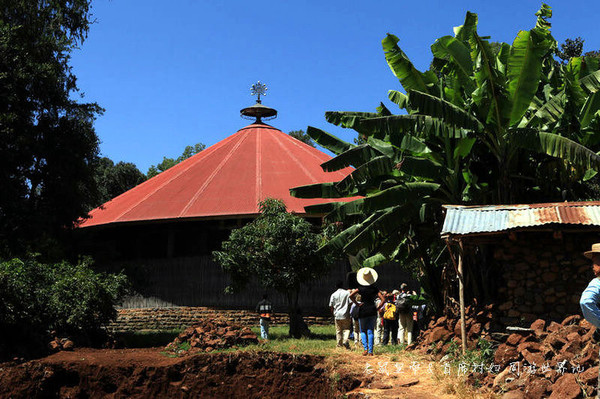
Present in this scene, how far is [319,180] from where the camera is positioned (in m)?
27.0

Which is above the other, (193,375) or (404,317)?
(404,317)

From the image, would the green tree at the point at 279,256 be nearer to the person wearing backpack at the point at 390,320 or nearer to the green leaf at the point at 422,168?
the person wearing backpack at the point at 390,320

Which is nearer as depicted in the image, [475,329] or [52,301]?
[475,329]

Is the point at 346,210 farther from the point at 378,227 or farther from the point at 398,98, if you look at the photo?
the point at 398,98

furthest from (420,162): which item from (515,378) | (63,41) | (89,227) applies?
(89,227)

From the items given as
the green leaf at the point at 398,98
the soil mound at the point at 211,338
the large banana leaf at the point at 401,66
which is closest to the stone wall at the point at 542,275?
the large banana leaf at the point at 401,66

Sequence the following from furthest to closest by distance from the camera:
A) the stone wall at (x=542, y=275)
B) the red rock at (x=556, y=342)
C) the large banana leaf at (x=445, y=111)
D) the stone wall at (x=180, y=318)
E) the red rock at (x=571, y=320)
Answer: the stone wall at (x=180, y=318)
the large banana leaf at (x=445, y=111)
the stone wall at (x=542, y=275)
the red rock at (x=571, y=320)
the red rock at (x=556, y=342)

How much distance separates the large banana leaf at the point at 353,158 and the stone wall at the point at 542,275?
406cm

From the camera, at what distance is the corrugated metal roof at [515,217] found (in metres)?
11.1

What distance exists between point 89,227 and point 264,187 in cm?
684

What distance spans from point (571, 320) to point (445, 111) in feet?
15.0

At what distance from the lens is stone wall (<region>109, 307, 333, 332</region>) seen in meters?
22.9

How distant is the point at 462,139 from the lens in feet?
46.0

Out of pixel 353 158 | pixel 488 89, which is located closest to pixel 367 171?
pixel 353 158
